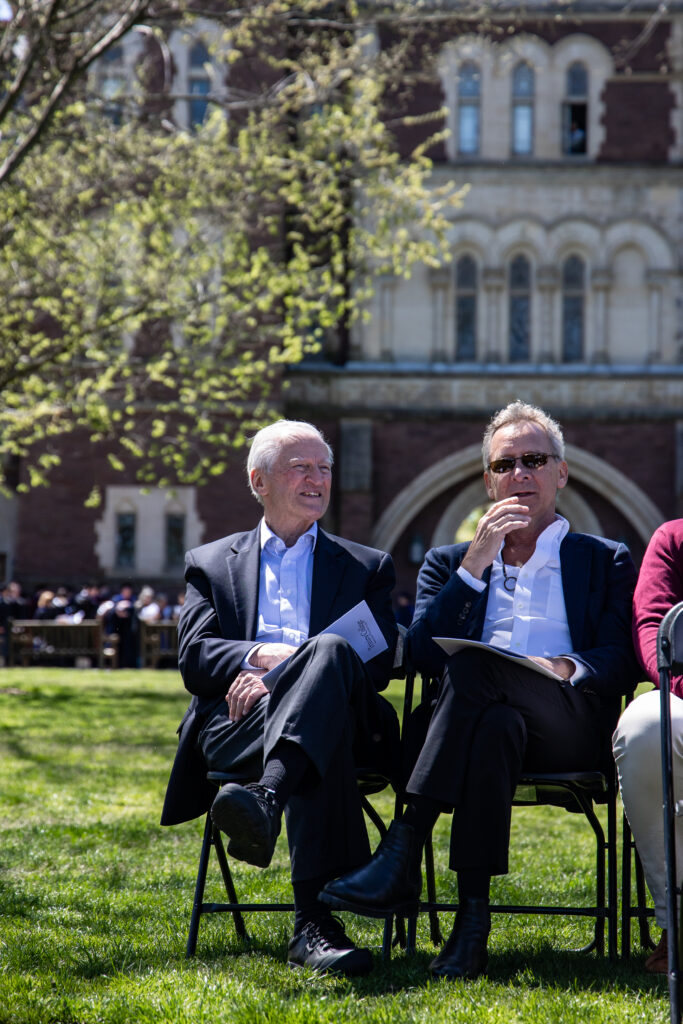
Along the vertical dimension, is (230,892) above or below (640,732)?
below

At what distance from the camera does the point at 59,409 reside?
14.5m

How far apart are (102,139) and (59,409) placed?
3258 millimetres

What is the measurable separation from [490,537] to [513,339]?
20781 mm

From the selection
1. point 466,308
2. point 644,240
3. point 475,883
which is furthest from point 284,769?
point 644,240

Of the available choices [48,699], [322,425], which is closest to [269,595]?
[48,699]

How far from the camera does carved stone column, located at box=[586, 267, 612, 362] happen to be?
23797mm

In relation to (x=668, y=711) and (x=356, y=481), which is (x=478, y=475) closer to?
(x=356, y=481)

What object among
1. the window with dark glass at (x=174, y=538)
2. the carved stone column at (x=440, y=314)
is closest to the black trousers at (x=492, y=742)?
the window with dark glass at (x=174, y=538)

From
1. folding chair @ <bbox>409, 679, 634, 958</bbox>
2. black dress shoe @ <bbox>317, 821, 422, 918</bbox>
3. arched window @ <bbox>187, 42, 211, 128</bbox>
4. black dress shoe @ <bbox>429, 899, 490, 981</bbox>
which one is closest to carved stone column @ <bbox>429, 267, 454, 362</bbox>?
arched window @ <bbox>187, 42, 211, 128</bbox>

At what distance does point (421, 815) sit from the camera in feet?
11.6

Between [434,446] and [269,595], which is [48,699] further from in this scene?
[434,446]

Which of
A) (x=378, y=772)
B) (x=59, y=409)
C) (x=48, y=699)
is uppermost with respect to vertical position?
(x=59, y=409)

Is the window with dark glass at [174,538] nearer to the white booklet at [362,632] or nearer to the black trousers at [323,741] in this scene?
the white booklet at [362,632]

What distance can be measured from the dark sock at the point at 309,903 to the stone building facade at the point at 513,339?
1951 centimetres
